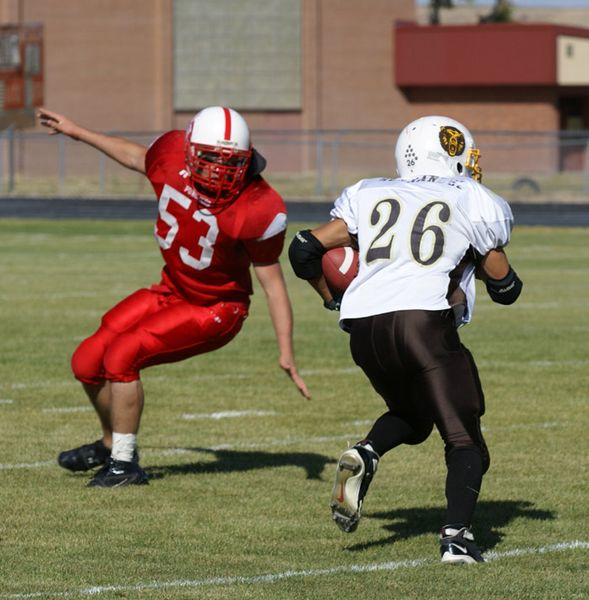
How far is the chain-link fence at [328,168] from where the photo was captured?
121 ft

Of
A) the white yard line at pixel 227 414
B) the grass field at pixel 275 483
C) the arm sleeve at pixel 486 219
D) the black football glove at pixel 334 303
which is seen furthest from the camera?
the white yard line at pixel 227 414

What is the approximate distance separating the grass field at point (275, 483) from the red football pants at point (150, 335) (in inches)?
22.7

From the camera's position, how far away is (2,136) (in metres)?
40.2

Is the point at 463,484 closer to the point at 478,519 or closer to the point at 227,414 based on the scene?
the point at 478,519

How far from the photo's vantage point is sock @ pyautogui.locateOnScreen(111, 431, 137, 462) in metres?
7.19

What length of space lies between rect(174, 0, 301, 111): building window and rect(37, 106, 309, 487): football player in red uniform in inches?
1711

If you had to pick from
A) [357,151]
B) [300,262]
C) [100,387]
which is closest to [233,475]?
[100,387]

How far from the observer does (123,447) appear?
7.20 meters

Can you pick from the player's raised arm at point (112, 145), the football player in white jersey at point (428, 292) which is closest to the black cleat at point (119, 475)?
the player's raised arm at point (112, 145)

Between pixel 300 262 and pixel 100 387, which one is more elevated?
pixel 300 262

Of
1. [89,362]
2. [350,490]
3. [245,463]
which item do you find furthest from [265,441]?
[350,490]

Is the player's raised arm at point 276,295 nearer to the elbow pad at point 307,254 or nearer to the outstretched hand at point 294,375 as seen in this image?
the outstretched hand at point 294,375

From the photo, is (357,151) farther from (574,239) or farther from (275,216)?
(275,216)

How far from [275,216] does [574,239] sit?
19.0 metres
